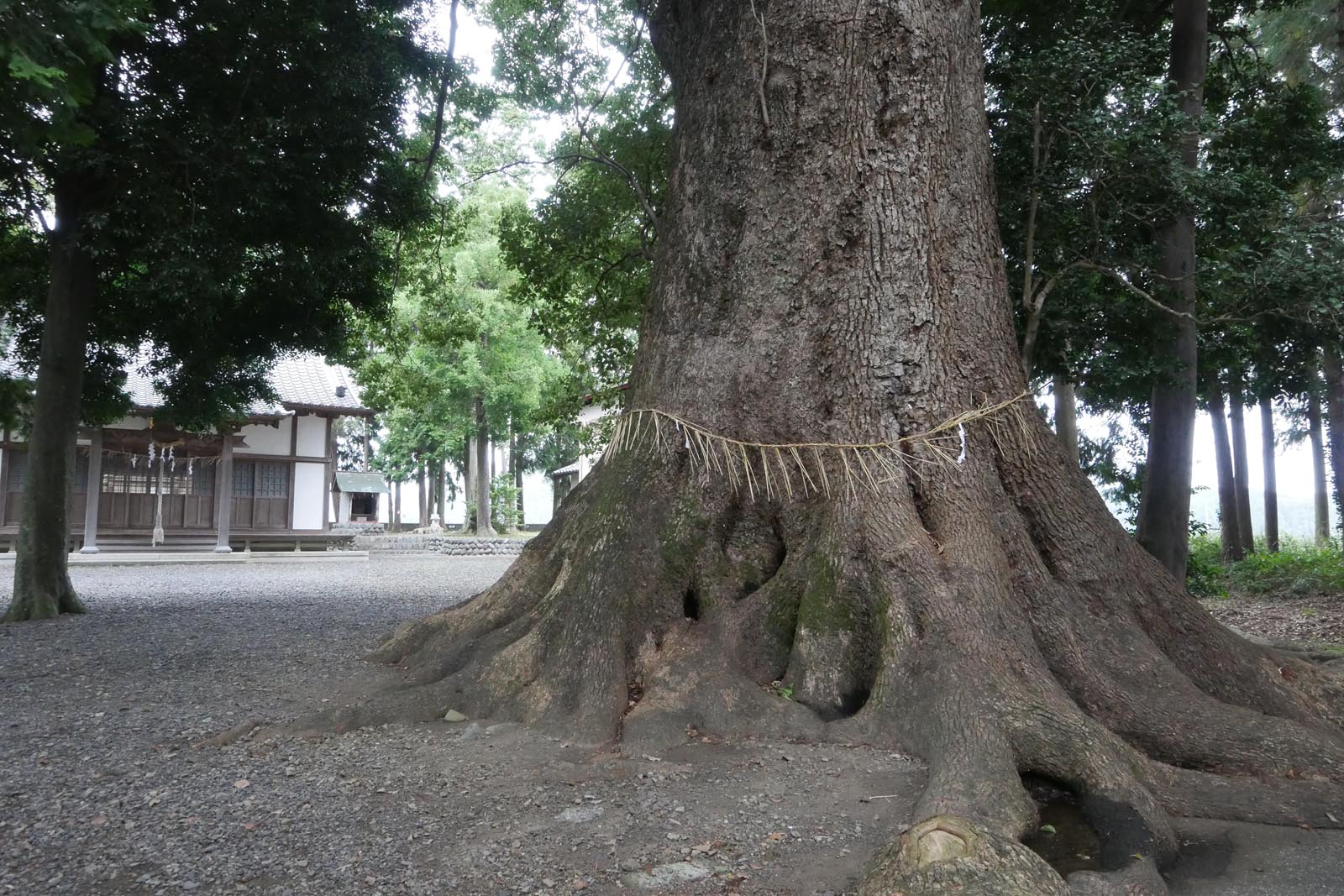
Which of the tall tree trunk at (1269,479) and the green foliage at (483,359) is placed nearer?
the tall tree trunk at (1269,479)

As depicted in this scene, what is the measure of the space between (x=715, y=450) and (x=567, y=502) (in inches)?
44.7

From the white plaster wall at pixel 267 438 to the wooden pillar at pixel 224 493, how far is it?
908mm

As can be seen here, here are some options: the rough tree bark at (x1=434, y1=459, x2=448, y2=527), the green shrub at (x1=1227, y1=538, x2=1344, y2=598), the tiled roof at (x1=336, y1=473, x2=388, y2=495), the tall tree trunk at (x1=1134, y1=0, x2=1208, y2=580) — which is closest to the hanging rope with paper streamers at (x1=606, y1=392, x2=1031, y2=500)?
the tall tree trunk at (x1=1134, y1=0, x2=1208, y2=580)

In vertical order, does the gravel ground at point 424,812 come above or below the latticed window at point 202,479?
below

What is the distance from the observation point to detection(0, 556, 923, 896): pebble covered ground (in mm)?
2650

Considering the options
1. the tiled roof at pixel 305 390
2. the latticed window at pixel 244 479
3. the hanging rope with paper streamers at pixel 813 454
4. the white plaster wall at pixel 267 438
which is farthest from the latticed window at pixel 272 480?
the hanging rope with paper streamers at pixel 813 454

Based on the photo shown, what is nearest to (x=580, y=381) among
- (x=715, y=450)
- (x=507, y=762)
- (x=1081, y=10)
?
(x=1081, y=10)

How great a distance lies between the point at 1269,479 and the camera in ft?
61.9

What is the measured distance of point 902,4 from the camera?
4.75 m

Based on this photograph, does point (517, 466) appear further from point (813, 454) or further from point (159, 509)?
point (813, 454)

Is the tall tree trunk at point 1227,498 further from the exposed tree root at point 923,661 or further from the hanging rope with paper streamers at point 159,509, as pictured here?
the hanging rope with paper streamers at point 159,509

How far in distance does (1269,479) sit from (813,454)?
1891cm

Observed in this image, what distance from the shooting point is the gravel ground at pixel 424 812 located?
2648mm

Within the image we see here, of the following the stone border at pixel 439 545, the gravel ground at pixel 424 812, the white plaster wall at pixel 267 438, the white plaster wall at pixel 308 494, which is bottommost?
the stone border at pixel 439 545
